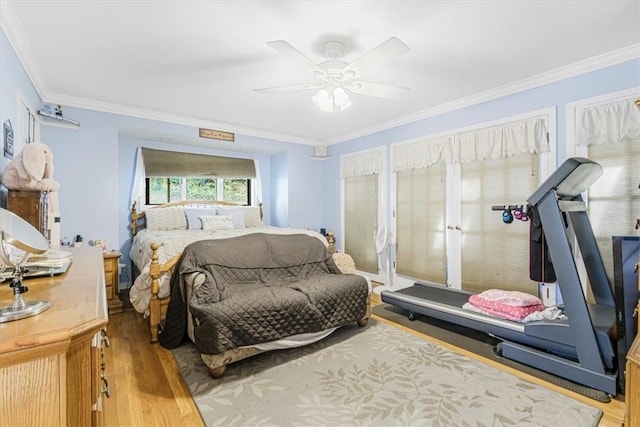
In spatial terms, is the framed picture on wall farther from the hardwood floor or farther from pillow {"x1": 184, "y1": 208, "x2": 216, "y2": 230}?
pillow {"x1": 184, "y1": 208, "x2": 216, "y2": 230}

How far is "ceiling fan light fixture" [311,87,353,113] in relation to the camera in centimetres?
235

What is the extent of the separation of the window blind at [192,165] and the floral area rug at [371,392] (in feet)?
Answer: 10.1

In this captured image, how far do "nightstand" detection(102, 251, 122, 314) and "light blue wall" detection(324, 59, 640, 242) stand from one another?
3.61 metres

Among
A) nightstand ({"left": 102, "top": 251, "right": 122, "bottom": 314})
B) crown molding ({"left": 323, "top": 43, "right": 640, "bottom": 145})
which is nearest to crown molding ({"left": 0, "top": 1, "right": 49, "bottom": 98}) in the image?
nightstand ({"left": 102, "top": 251, "right": 122, "bottom": 314})

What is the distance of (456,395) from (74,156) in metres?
4.44

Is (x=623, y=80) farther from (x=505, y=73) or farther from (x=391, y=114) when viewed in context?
(x=391, y=114)

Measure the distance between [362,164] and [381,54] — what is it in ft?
9.72

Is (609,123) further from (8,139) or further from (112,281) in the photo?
(112,281)

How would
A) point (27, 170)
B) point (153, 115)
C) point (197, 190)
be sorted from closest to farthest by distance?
point (27, 170), point (153, 115), point (197, 190)

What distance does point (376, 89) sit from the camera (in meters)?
2.49

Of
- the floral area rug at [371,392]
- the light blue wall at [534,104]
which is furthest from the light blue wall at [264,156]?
the floral area rug at [371,392]

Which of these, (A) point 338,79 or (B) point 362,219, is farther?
(B) point 362,219

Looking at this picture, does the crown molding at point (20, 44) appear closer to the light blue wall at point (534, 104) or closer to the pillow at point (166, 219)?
the pillow at point (166, 219)

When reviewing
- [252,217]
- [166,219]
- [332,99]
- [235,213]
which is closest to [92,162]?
[166,219]
